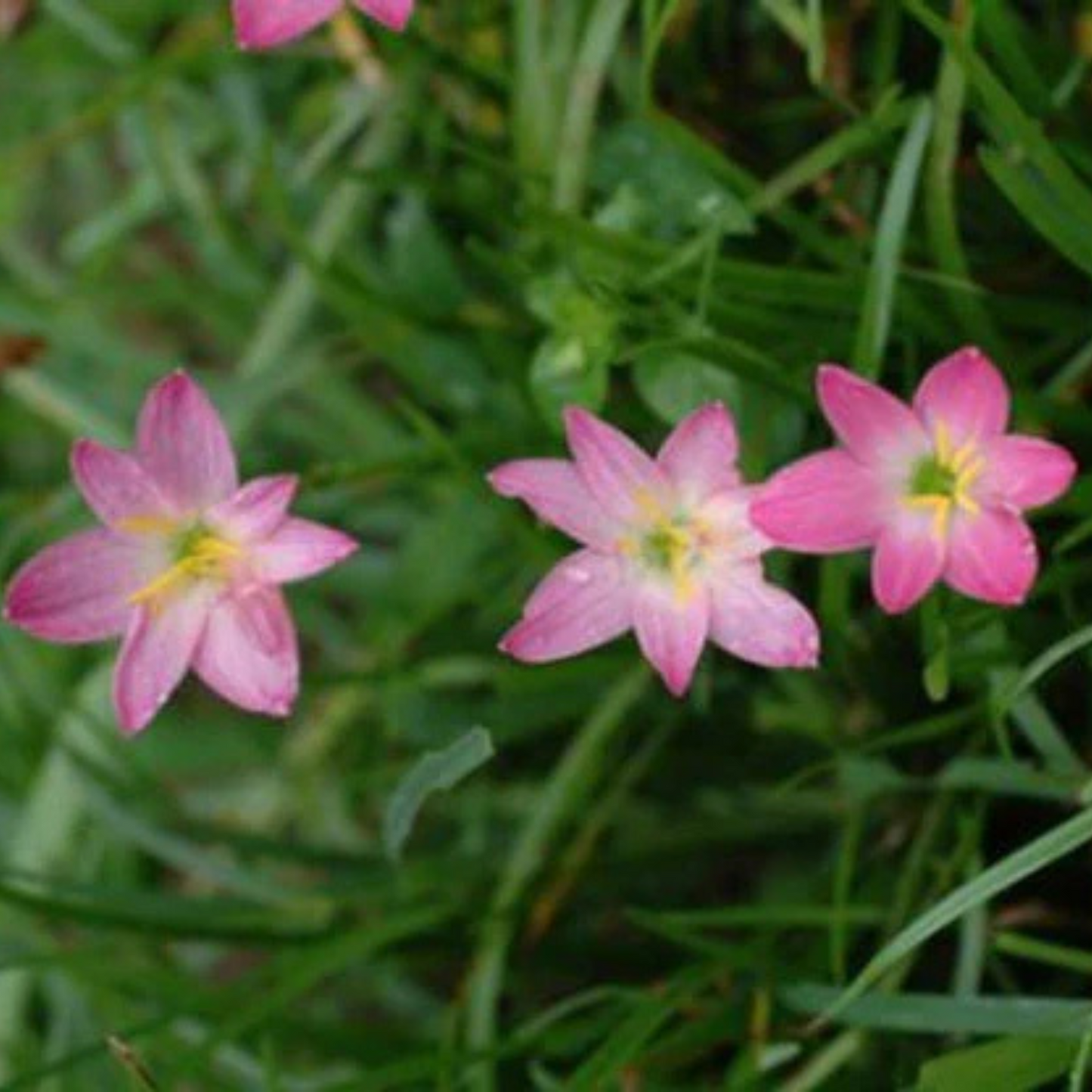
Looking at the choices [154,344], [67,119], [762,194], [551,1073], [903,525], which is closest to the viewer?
[903,525]

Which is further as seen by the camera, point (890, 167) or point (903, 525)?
point (890, 167)

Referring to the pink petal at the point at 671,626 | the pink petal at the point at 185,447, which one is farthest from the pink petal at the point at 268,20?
the pink petal at the point at 671,626

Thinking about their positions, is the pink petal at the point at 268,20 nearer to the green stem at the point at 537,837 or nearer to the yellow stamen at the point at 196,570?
the yellow stamen at the point at 196,570

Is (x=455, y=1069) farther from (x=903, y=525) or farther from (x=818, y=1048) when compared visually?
(x=903, y=525)

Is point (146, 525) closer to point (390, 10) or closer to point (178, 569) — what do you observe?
point (178, 569)

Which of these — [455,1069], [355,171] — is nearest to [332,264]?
[355,171]

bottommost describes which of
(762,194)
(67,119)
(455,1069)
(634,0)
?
(455,1069)

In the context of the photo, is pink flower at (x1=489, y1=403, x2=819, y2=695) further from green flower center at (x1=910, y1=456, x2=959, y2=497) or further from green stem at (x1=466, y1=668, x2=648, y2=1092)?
green stem at (x1=466, y1=668, x2=648, y2=1092)
